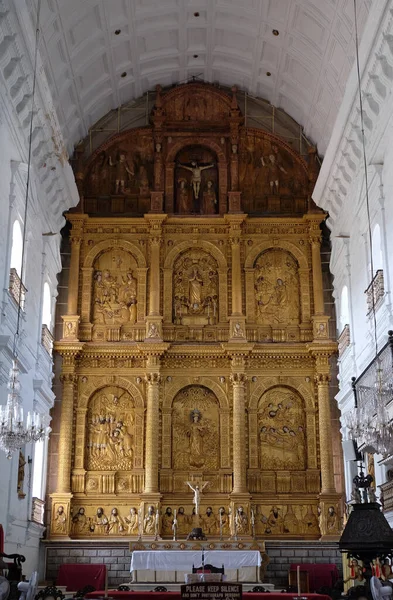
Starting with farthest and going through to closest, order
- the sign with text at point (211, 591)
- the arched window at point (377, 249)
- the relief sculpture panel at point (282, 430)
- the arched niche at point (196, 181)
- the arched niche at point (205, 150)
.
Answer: the arched niche at point (196, 181), the arched niche at point (205, 150), the relief sculpture panel at point (282, 430), the arched window at point (377, 249), the sign with text at point (211, 591)

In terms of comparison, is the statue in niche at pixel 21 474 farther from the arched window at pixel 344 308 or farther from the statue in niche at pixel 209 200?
the statue in niche at pixel 209 200

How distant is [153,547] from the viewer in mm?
20078

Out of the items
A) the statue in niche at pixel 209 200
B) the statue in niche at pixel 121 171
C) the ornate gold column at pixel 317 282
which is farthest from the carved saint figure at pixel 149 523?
the statue in niche at pixel 121 171

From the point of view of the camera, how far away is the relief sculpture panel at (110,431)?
23500 millimetres

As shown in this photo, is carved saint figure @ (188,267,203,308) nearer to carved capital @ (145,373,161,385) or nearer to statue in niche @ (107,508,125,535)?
carved capital @ (145,373,161,385)

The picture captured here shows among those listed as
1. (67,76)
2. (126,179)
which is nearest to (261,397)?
(126,179)

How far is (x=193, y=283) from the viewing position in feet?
82.5

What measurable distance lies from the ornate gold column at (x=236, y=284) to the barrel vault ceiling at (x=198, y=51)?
12.2 ft

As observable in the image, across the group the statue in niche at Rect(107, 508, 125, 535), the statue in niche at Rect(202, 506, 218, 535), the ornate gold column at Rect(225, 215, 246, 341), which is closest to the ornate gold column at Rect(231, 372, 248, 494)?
the statue in niche at Rect(202, 506, 218, 535)

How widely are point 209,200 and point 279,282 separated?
11.2 ft

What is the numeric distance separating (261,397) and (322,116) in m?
8.55

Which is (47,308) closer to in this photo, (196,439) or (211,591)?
(196,439)

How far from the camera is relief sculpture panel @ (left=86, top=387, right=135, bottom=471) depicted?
2350cm

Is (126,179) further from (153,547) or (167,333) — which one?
(153,547)
